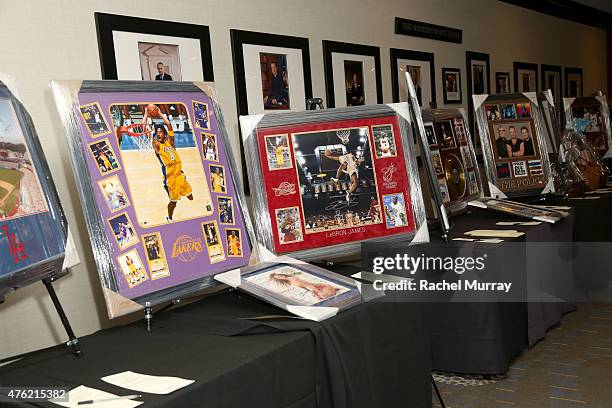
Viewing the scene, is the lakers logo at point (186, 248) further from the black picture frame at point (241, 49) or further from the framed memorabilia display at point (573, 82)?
the framed memorabilia display at point (573, 82)

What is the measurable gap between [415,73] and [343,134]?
2.42 m

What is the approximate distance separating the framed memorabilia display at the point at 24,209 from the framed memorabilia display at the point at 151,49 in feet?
3.08

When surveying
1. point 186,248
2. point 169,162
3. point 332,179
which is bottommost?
point 186,248

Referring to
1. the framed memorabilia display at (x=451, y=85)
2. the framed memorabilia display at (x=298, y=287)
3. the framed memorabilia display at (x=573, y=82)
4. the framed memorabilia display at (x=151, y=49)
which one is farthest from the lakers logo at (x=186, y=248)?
the framed memorabilia display at (x=573, y=82)

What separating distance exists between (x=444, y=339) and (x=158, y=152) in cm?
208

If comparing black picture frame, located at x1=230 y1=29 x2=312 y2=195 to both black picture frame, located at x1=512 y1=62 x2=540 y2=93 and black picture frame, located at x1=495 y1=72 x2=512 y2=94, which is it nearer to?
black picture frame, located at x1=495 y1=72 x2=512 y2=94

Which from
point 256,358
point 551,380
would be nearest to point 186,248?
point 256,358

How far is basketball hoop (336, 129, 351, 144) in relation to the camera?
2.83m

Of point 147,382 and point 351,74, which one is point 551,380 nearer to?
point 351,74

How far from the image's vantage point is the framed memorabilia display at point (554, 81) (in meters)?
7.38

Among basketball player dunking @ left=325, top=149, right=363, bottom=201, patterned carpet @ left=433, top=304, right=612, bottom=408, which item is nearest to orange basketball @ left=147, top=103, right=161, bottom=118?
basketball player dunking @ left=325, top=149, right=363, bottom=201

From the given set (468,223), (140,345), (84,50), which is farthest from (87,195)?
(468,223)

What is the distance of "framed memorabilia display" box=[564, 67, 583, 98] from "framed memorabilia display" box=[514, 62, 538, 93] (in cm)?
106

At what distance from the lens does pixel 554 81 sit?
25.0 ft
